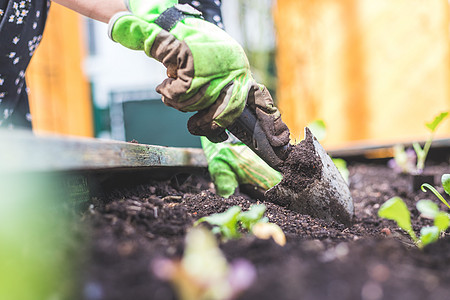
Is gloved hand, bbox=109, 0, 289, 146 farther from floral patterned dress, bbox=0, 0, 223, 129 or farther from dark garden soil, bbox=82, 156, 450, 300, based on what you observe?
floral patterned dress, bbox=0, 0, 223, 129

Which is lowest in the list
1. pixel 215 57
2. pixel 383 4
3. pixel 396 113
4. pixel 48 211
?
pixel 396 113

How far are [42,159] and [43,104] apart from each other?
3935mm

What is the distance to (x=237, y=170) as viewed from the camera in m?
1.21

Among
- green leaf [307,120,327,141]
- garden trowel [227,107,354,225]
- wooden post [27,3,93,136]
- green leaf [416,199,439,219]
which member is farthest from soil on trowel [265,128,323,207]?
→ wooden post [27,3,93,136]

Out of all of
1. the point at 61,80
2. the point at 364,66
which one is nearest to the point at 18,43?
the point at 364,66

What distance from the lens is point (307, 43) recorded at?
13.0 ft

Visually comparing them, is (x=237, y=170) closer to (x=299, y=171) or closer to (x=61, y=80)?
(x=299, y=171)

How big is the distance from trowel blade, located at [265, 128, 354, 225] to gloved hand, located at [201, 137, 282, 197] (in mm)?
131

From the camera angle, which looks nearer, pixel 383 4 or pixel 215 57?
pixel 215 57

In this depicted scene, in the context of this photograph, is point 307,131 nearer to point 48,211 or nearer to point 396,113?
point 48,211

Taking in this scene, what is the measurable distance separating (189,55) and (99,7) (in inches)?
9.6

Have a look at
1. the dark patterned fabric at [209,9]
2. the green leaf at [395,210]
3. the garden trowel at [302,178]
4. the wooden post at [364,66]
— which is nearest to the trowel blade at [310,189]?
the garden trowel at [302,178]

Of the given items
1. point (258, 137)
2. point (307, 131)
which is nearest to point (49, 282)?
point (258, 137)

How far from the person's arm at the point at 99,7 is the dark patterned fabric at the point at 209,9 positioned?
48cm
